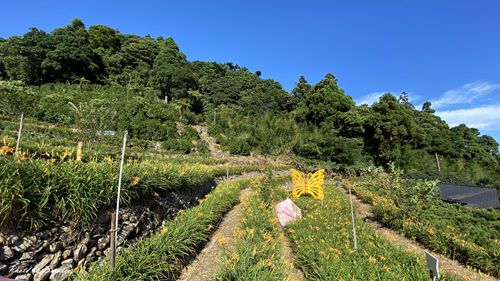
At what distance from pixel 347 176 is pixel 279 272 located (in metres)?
22.1

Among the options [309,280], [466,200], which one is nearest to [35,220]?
[309,280]

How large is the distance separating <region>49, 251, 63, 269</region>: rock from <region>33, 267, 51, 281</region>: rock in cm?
8

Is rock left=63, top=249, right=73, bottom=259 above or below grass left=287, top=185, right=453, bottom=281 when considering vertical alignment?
above

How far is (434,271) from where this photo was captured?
2916 mm

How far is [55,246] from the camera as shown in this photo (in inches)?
141

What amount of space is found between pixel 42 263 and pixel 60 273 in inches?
10.3

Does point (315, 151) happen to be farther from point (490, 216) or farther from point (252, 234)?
point (252, 234)

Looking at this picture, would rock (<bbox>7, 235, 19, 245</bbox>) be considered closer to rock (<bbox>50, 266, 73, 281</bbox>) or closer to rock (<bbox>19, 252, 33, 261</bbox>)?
rock (<bbox>19, 252, 33, 261</bbox>)

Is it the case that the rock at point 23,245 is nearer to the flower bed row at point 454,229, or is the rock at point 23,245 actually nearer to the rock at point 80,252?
the rock at point 80,252

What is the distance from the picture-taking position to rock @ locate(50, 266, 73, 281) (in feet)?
11.3

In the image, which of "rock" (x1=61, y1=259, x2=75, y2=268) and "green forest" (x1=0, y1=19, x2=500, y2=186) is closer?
"rock" (x1=61, y1=259, x2=75, y2=268)

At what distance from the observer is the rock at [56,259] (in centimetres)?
349

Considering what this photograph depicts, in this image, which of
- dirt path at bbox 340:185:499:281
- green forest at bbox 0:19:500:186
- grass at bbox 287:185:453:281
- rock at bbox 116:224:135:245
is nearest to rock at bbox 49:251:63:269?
rock at bbox 116:224:135:245

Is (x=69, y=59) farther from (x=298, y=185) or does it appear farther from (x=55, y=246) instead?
(x=55, y=246)
